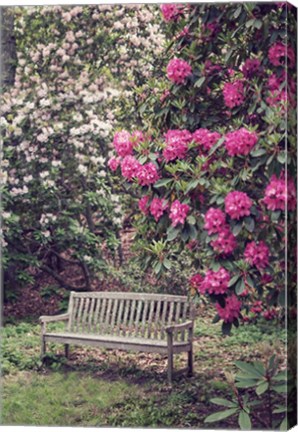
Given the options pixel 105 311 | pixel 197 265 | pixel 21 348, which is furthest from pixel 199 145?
pixel 21 348

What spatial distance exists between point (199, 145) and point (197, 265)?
0.63m

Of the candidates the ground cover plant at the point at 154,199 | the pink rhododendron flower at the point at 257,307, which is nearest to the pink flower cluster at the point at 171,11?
the ground cover plant at the point at 154,199

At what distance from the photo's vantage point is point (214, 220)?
5359 mm

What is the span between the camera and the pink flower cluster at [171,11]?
5.62 metres

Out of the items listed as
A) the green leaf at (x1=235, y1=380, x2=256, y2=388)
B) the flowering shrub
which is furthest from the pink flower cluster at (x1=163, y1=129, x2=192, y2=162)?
the green leaf at (x1=235, y1=380, x2=256, y2=388)

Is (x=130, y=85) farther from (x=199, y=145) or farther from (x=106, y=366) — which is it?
(x=106, y=366)

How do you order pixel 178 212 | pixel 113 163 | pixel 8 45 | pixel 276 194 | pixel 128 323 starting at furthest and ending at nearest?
1. pixel 8 45
2. pixel 128 323
3. pixel 113 163
4. pixel 178 212
5. pixel 276 194

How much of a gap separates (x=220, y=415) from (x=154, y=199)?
46.8 inches

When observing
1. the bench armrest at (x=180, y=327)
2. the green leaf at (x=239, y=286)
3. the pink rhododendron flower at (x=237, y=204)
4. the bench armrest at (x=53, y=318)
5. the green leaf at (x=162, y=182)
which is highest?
the green leaf at (x=162, y=182)

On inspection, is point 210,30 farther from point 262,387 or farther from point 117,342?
point 262,387

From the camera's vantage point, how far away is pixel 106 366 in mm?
5742

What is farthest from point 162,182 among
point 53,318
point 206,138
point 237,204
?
point 53,318

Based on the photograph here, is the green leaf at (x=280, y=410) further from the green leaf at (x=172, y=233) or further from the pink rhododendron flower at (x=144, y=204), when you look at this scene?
the pink rhododendron flower at (x=144, y=204)

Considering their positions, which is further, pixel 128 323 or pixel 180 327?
pixel 128 323
